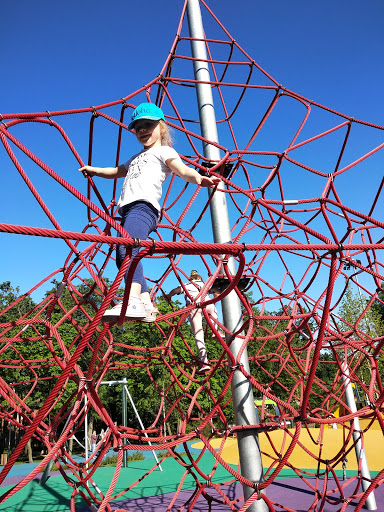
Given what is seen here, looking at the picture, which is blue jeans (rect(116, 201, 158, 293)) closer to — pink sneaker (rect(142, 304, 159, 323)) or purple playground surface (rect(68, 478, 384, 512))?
pink sneaker (rect(142, 304, 159, 323))

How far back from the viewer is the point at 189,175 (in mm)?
2100

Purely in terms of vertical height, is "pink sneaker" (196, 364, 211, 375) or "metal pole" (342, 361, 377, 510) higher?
"pink sneaker" (196, 364, 211, 375)

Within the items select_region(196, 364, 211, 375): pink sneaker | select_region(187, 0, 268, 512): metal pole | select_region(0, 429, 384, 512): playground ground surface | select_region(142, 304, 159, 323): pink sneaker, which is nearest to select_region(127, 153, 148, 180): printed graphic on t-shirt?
select_region(142, 304, 159, 323): pink sneaker

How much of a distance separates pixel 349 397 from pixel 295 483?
A: 216 centimetres

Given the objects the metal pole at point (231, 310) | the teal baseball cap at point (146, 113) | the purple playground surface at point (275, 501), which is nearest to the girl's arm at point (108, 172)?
the teal baseball cap at point (146, 113)

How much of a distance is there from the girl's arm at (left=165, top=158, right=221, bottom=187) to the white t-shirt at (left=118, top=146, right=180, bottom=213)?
64 mm

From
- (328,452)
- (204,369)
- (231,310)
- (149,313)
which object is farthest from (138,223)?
(328,452)

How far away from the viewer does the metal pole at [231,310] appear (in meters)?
2.52

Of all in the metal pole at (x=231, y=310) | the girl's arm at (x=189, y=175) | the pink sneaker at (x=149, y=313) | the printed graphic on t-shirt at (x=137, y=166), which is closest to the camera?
the girl's arm at (x=189, y=175)

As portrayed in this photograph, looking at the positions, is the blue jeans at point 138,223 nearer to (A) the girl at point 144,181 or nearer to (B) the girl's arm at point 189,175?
(A) the girl at point 144,181

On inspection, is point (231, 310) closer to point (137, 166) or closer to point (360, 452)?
point (137, 166)

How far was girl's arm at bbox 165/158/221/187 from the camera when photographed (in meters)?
1.87

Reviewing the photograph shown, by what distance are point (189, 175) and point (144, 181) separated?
0.33m

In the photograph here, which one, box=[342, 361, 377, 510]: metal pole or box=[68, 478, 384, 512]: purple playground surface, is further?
box=[68, 478, 384, 512]: purple playground surface
